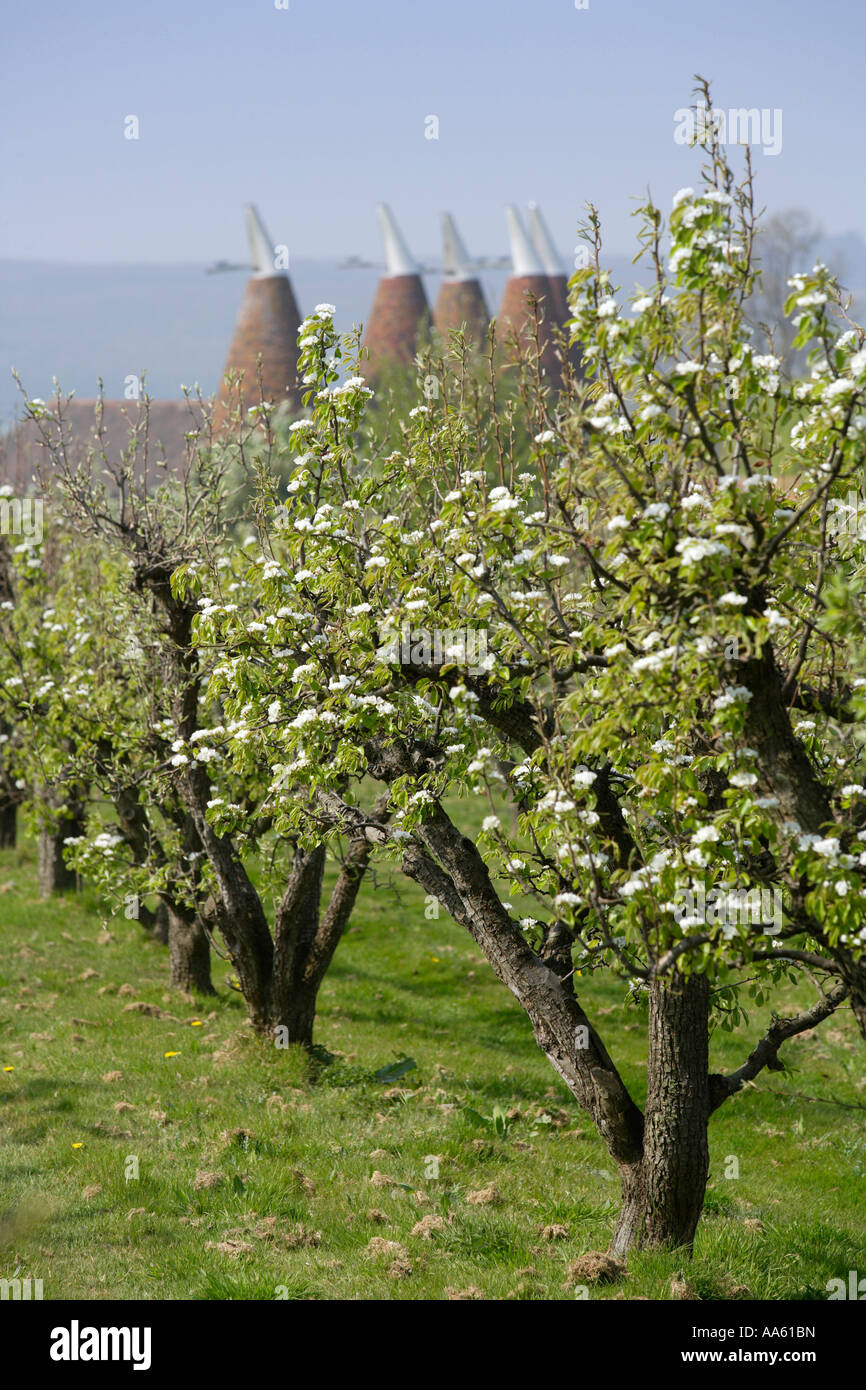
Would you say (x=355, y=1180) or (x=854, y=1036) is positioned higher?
(x=355, y=1180)

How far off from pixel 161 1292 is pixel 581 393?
611 centimetres

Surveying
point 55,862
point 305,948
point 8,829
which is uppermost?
point 305,948

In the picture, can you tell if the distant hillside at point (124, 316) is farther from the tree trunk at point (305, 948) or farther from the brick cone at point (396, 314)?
the tree trunk at point (305, 948)

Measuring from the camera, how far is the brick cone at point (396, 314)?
50125 millimetres

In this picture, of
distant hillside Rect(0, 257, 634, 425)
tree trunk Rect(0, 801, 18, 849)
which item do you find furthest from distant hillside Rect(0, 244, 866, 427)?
tree trunk Rect(0, 801, 18, 849)

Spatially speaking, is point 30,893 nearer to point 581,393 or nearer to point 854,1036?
Answer: point 854,1036

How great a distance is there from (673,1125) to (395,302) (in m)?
48.9

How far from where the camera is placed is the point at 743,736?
19.0 ft

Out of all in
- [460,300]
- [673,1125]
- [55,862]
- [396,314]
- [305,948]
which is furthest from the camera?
[460,300]

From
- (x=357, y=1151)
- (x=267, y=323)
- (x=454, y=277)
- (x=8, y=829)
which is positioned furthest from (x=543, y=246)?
(x=357, y=1151)

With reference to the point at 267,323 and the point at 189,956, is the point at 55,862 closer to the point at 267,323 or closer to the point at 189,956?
the point at 189,956

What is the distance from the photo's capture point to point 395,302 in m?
51.3

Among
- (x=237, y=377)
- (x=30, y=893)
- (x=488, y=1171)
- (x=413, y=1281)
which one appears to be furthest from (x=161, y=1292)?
(x=30, y=893)

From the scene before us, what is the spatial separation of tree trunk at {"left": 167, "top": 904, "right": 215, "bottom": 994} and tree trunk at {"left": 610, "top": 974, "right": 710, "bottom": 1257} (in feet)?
27.2
